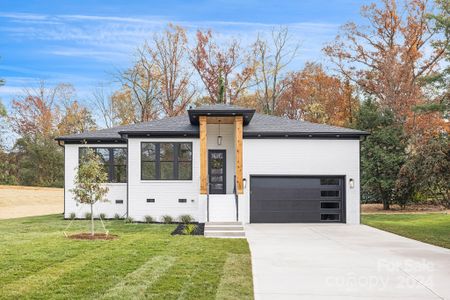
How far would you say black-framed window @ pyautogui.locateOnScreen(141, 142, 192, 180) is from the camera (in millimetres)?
18266

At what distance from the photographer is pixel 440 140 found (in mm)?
21531

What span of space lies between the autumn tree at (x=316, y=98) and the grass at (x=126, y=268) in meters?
25.0

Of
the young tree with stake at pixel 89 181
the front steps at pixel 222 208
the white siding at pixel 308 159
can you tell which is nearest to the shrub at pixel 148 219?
the front steps at pixel 222 208

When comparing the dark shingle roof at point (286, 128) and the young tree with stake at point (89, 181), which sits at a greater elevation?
the dark shingle roof at point (286, 128)

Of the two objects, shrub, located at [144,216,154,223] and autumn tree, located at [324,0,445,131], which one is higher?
autumn tree, located at [324,0,445,131]

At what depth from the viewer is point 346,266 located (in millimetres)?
8945

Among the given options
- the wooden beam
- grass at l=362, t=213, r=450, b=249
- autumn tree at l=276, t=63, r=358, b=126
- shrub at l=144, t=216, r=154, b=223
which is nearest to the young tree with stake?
shrub at l=144, t=216, r=154, b=223

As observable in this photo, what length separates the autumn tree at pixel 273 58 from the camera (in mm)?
37656

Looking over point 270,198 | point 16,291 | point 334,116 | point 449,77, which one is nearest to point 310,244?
point 270,198

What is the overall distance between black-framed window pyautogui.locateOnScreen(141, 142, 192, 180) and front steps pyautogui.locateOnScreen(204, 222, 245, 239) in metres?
3.58

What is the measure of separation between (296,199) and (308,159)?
1.65 m

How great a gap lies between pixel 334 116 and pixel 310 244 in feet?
83.6

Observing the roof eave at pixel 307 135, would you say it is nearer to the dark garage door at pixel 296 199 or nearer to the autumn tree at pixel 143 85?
the dark garage door at pixel 296 199

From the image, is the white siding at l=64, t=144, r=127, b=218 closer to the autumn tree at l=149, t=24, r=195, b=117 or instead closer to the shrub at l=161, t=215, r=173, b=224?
the shrub at l=161, t=215, r=173, b=224
